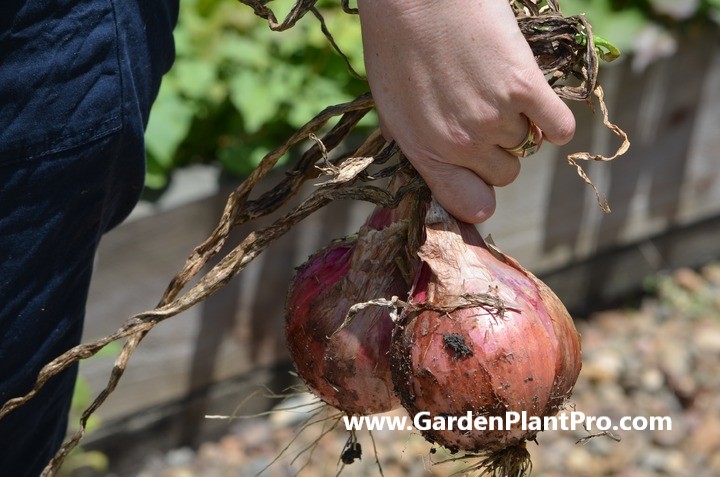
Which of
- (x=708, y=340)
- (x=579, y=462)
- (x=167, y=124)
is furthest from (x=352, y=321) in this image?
(x=708, y=340)

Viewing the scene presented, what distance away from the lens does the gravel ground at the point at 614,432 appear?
245cm

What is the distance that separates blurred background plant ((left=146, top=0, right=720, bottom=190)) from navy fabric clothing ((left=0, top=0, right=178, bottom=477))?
1.02 m

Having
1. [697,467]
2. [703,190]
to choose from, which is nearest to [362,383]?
[697,467]

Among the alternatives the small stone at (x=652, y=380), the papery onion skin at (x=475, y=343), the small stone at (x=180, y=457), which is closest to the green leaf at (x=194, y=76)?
the small stone at (x=180, y=457)

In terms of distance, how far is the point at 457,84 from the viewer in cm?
92

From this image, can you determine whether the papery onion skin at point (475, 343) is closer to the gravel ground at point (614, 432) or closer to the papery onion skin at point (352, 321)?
the papery onion skin at point (352, 321)

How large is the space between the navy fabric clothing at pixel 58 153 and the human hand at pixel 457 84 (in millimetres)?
343

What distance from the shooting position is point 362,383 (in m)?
1.15

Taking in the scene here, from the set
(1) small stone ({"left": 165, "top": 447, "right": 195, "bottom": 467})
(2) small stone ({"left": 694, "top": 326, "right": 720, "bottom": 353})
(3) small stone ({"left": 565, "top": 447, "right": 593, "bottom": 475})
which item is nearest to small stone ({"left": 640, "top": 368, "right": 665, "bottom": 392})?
(2) small stone ({"left": 694, "top": 326, "right": 720, "bottom": 353})

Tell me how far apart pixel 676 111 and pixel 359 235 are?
189cm

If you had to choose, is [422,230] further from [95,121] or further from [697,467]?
[697,467]

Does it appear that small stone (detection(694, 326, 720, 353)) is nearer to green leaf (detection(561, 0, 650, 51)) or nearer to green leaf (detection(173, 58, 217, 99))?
green leaf (detection(561, 0, 650, 51))

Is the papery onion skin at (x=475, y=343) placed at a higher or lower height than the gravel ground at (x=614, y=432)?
higher

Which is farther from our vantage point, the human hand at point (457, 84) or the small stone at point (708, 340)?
the small stone at point (708, 340)
